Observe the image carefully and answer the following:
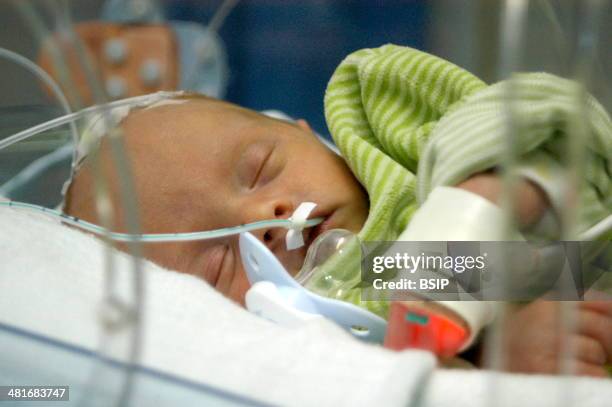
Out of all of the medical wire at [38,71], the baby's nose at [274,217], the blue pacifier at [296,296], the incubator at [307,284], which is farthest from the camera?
the medical wire at [38,71]

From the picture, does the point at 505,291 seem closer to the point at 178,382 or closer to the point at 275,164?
the point at 178,382

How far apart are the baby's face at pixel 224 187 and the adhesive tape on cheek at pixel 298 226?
1 centimetres

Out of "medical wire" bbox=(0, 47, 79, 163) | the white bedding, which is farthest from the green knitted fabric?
"medical wire" bbox=(0, 47, 79, 163)

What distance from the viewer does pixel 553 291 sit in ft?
2.04

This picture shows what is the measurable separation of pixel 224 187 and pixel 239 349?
0.33 m

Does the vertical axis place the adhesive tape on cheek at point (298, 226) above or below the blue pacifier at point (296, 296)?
above

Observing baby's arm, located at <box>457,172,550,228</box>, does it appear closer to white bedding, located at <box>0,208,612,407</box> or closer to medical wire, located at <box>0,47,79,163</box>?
white bedding, located at <box>0,208,612,407</box>

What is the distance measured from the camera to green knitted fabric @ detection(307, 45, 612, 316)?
633 mm

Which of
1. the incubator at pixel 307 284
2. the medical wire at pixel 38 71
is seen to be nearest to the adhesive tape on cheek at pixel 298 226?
the incubator at pixel 307 284

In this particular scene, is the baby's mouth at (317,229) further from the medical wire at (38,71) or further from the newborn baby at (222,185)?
the medical wire at (38,71)

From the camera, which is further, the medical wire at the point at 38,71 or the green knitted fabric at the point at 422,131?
the medical wire at the point at 38,71

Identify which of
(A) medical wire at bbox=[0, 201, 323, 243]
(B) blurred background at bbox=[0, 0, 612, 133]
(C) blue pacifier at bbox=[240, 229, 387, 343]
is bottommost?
(C) blue pacifier at bbox=[240, 229, 387, 343]

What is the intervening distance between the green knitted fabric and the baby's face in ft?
0.14

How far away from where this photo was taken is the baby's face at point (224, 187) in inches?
33.3
